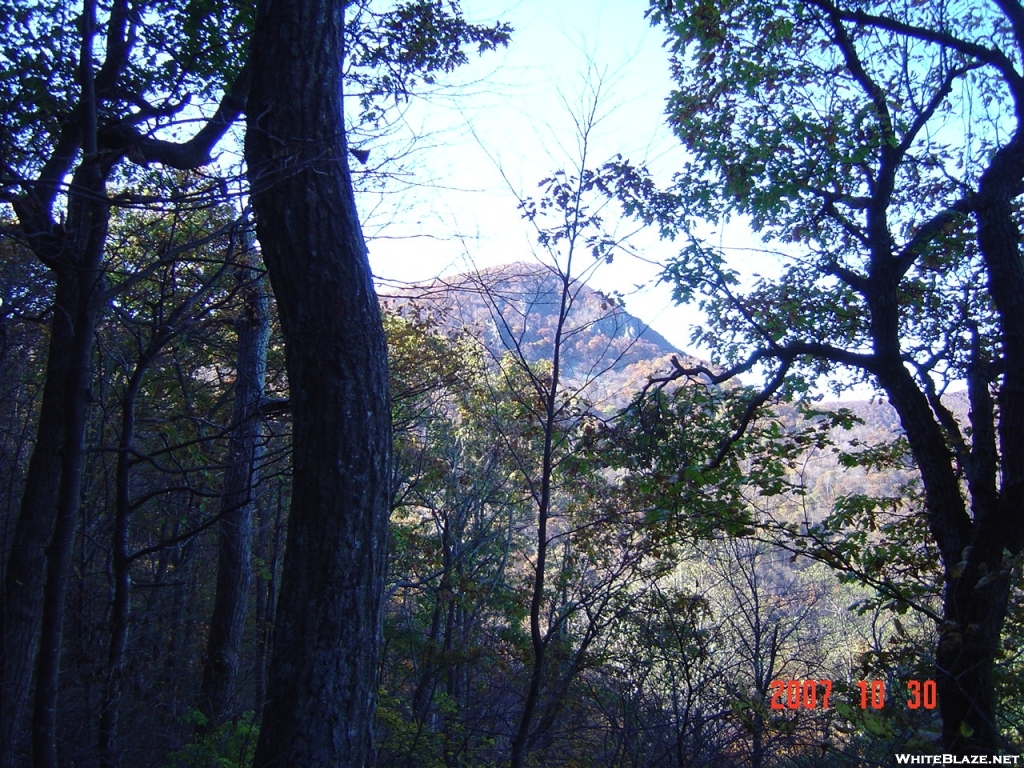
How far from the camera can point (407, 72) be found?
211 inches

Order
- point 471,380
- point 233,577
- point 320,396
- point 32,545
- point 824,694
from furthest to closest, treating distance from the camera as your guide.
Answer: point 471,380 < point 233,577 < point 824,694 < point 32,545 < point 320,396

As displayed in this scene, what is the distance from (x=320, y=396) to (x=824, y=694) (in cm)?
519

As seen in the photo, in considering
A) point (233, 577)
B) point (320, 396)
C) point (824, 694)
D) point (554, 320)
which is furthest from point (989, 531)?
point (233, 577)

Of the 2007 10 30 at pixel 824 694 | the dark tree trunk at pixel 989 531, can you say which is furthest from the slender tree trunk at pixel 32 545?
the 2007 10 30 at pixel 824 694

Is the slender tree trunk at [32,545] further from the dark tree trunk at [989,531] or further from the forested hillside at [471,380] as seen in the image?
the dark tree trunk at [989,531]

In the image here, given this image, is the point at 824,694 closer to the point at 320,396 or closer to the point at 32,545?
the point at 320,396

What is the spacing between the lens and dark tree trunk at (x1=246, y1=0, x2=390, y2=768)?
245 centimetres

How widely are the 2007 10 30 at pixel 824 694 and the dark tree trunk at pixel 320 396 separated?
13.3 feet

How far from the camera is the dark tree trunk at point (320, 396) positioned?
245 centimetres

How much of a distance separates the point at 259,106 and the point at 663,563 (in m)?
6.54

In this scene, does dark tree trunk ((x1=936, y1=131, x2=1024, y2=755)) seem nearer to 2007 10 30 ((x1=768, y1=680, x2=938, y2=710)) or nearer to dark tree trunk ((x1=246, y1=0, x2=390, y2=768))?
2007 10 30 ((x1=768, y1=680, x2=938, y2=710))

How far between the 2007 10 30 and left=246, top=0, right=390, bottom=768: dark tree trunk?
4045mm

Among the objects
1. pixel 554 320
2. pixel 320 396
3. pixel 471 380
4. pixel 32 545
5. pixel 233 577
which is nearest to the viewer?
pixel 320 396

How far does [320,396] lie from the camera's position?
2.71 m
